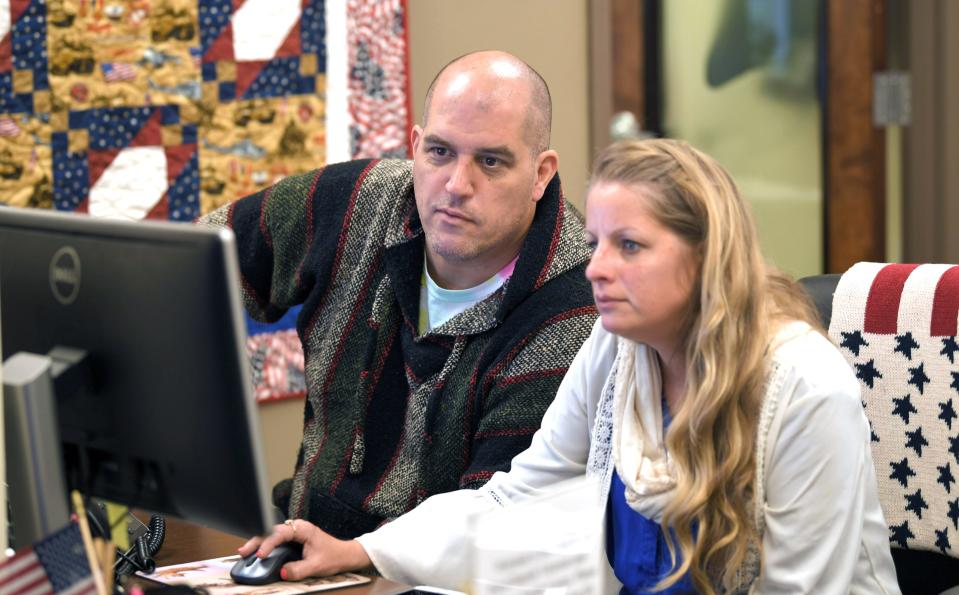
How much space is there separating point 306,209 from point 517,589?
1.20 m

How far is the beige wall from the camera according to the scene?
3182mm

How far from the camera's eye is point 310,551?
4.95 ft

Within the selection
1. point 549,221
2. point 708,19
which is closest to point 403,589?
point 549,221

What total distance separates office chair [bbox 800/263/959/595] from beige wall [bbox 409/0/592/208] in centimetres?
167

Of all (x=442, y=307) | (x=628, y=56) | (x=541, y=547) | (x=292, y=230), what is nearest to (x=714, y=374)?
(x=541, y=547)

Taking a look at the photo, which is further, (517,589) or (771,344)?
(771,344)

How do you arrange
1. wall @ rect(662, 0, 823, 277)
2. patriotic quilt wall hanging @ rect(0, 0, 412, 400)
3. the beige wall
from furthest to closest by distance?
wall @ rect(662, 0, 823, 277)
the beige wall
patriotic quilt wall hanging @ rect(0, 0, 412, 400)

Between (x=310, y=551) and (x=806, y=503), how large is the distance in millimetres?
571

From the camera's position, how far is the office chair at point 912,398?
1642 millimetres

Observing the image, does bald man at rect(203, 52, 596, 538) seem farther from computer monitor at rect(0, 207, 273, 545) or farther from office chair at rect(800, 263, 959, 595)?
computer monitor at rect(0, 207, 273, 545)

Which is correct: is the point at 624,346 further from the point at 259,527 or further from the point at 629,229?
the point at 259,527

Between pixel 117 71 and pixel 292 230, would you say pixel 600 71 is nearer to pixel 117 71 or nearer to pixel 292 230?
pixel 117 71

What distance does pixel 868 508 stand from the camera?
60.6 inches

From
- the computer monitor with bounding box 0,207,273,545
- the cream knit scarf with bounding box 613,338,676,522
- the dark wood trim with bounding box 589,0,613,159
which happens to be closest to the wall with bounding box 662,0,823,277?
the dark wood trim with bounding box 589,0,613,159
